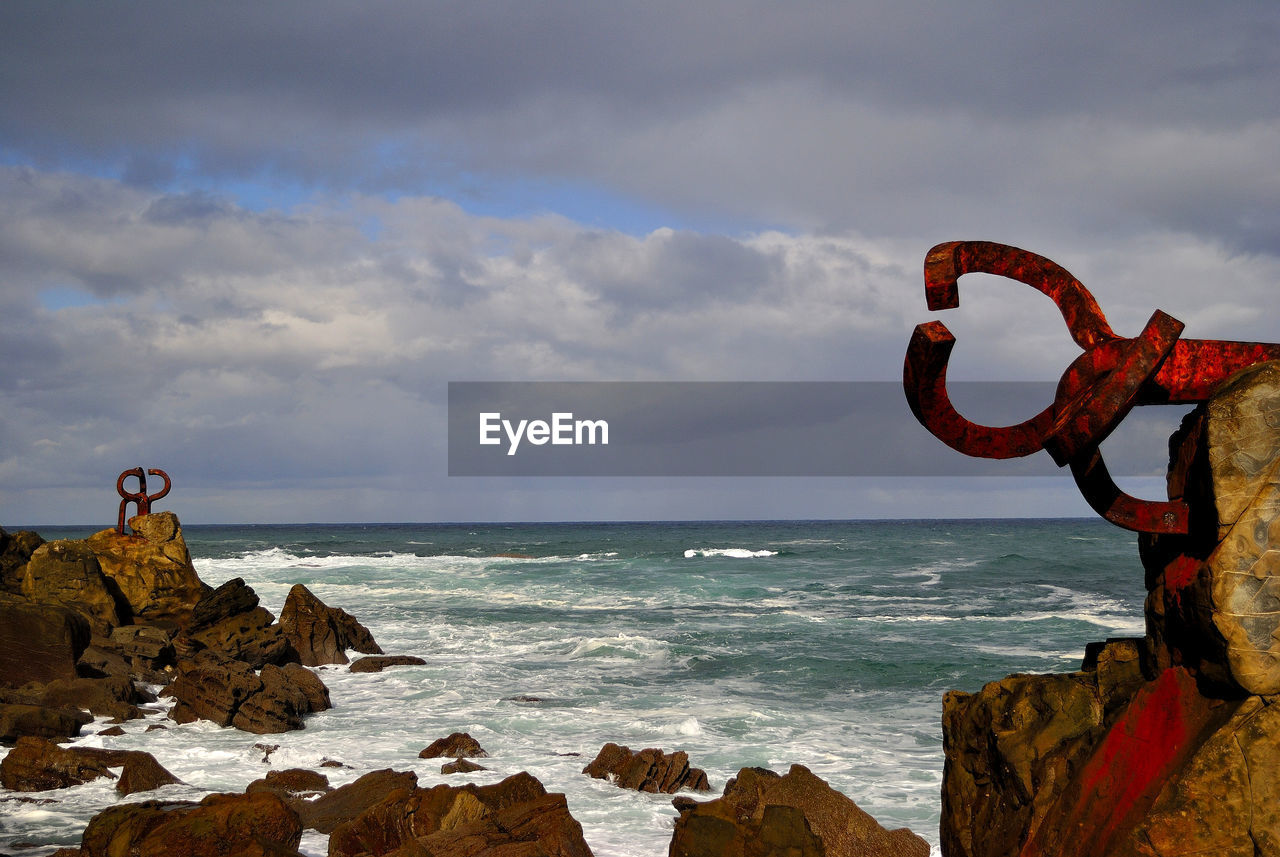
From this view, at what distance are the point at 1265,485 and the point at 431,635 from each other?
19.0 metres

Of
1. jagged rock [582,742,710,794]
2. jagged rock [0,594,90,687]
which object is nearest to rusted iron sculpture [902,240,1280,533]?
jagged rock [582,742,710,794]

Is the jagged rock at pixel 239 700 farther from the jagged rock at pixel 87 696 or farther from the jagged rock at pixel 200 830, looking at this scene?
the jagged rock at pixel 200 830

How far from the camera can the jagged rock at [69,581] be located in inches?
625

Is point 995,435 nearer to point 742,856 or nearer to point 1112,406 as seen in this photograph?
point 1112,406

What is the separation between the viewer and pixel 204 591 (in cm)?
1797

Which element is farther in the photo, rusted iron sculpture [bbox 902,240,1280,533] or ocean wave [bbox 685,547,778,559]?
ocean wave [bbox 685,547,778,559]

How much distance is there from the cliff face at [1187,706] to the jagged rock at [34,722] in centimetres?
950

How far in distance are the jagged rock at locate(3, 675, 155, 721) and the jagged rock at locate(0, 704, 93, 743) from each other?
80 cm

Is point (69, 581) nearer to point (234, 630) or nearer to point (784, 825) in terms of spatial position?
point (234, 630)

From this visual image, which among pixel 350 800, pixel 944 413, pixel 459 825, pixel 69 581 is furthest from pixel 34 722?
pixel 944 413

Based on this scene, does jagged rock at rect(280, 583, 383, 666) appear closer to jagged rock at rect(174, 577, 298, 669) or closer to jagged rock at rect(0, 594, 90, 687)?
jagged rock at rect(174, 577, 298, 669)

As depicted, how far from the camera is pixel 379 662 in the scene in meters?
16.1

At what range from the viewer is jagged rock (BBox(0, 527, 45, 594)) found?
17.2 m

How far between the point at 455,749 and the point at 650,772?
7.44 feet
